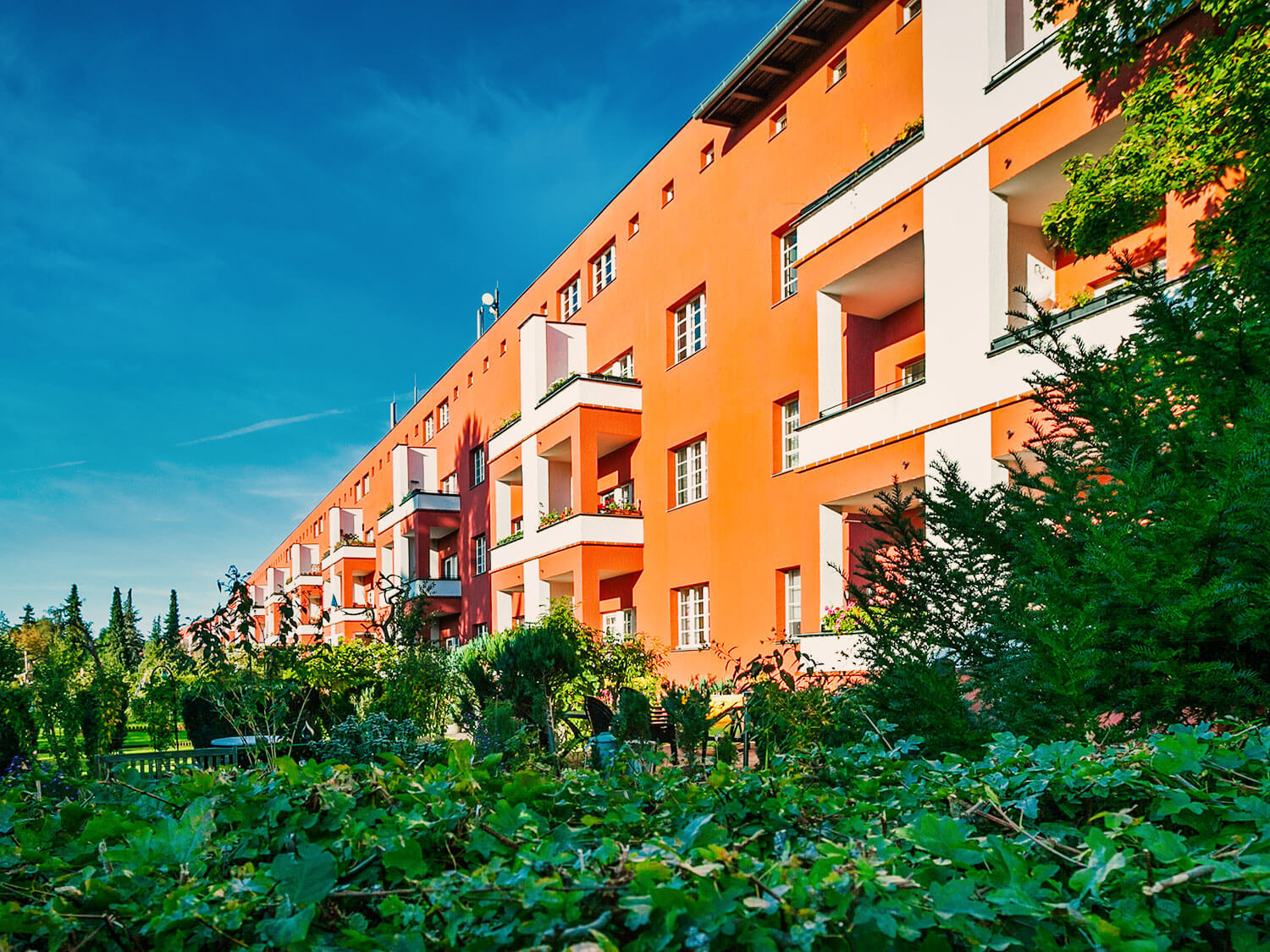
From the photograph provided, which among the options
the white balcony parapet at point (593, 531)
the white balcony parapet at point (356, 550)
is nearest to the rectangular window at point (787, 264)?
the white balcony parapet at point (593, 531)

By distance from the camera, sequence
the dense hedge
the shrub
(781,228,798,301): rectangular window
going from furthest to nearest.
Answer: (781,228,798,301): rectangular window
the shrub
the dense hedge

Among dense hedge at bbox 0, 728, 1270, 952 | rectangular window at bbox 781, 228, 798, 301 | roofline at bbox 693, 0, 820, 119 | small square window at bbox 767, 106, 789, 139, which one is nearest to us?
dense hedge at bbox 0, 728, 1270, 952

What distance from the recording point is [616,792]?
2.13 metres

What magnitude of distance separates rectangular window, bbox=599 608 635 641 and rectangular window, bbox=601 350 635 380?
18.3 ft

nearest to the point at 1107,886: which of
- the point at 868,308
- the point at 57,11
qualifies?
the point at 57,11

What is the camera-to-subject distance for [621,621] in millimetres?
21125

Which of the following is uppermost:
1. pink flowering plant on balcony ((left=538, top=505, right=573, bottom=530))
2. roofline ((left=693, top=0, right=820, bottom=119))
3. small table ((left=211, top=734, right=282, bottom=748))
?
roofline ((left=693, top=0, right=820, bottom=119))

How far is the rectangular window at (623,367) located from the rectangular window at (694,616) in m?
5.60

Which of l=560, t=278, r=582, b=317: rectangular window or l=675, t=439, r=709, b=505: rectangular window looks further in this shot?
l=560, t=278, r=582, b=317: rectangular window

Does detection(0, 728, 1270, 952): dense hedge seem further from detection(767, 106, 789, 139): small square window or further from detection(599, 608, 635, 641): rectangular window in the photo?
detection(599, 608, 635, 641): rectangular window

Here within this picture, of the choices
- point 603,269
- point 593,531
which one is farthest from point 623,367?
point 593,531

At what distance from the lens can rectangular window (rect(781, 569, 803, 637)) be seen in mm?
15094

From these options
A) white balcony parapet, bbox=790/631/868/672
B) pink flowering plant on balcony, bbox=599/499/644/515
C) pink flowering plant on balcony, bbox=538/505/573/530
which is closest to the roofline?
pink flowering plant on balcony, bbox=599/499/644/515

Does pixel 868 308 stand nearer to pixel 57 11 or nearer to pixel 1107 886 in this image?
pixel 57 11
